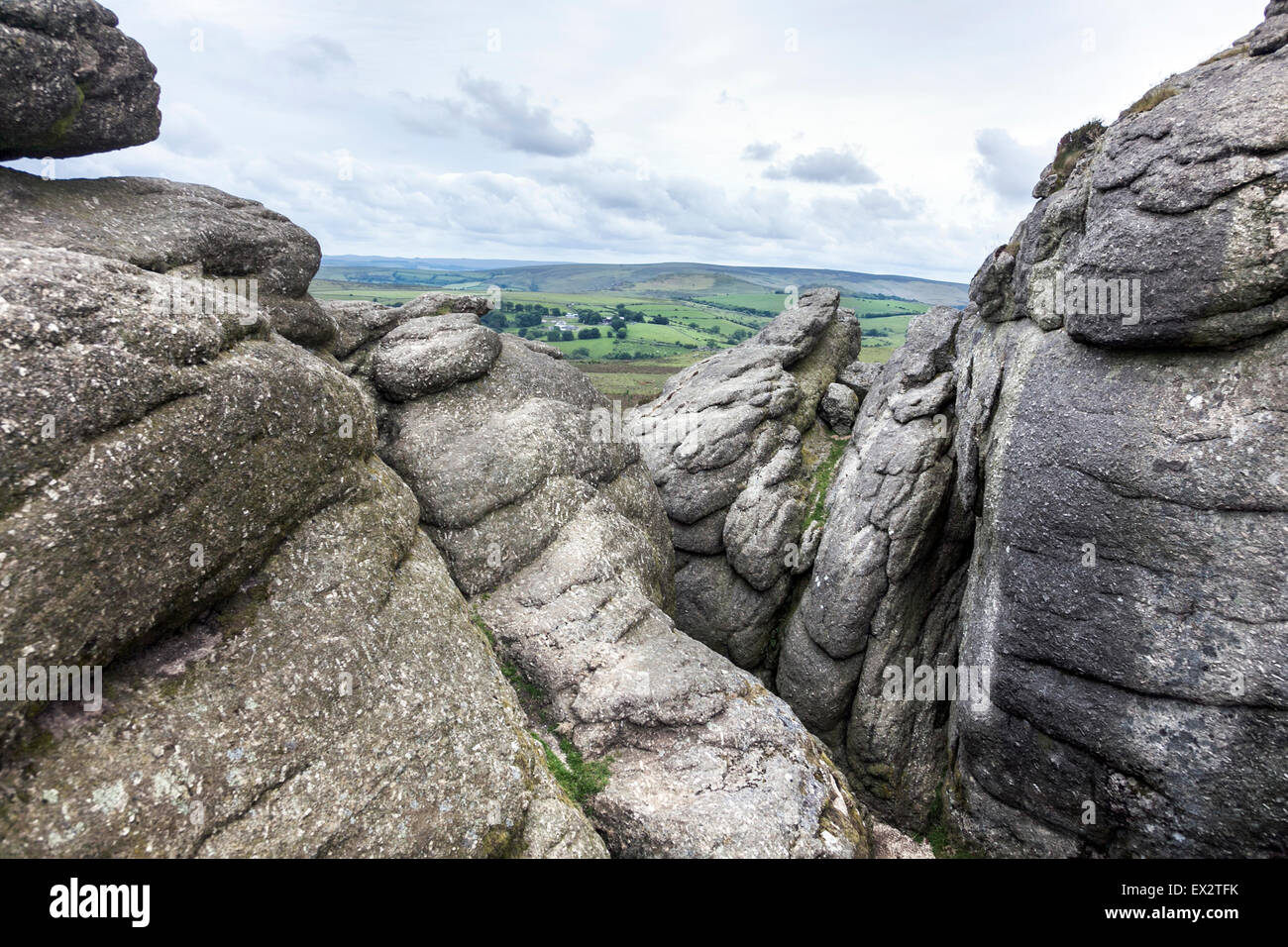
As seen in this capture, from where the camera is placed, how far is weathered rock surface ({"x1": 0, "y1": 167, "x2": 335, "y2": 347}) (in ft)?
45.8

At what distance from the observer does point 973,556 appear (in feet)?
69.3

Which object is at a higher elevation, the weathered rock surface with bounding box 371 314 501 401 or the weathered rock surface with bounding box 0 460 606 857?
the weathered rock surface with bounding box 371 314 501 401

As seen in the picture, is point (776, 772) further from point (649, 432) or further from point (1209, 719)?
point (649, 432)

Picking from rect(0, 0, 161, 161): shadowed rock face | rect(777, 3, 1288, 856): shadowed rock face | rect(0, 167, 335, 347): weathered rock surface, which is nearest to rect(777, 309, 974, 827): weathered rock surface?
rect(777, 3, 1288, 856): shadowed rock face

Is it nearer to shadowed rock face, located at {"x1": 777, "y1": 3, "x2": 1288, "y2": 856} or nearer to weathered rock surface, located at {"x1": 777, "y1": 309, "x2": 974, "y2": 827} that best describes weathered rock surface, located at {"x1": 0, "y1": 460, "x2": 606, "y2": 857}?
shadowed rock face, located at {"x1": 777, "y1": 3, "x2": 1288, "y2": 856}

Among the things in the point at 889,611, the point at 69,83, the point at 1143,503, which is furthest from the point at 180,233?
the point at 1143,503

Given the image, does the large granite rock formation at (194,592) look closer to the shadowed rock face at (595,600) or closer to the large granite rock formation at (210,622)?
the large granite rock formation at (210,622)

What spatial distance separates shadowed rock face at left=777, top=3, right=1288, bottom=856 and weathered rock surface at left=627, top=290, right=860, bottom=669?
24.5ft

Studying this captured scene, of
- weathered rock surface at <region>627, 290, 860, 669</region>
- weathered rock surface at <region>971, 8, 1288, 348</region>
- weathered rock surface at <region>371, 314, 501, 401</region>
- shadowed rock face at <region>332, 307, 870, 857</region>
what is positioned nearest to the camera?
shadowed rock face at <region>332, 307, 870, 857</region>

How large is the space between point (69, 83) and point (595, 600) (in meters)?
15.8

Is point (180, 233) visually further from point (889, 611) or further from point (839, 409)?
point (839, 409)

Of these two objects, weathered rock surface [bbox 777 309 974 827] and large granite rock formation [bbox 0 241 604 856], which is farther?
weathered rock surface [bbox 777 309 974 827]
